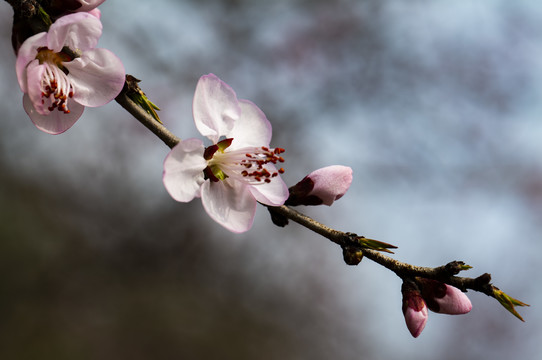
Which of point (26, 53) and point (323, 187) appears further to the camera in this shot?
point (323, 187)

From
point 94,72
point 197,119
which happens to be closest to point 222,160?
point 197,119

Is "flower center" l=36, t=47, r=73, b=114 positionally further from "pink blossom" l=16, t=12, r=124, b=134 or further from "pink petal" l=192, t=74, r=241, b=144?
"pink petal" l=192, t=74, r=241, b=144

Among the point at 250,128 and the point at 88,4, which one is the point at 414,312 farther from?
the point at 88,4

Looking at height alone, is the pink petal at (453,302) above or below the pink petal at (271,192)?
above

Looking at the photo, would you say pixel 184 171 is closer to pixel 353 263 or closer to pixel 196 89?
pixel 196 89

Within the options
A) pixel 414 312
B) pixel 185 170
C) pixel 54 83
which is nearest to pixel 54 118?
pixel 54 83

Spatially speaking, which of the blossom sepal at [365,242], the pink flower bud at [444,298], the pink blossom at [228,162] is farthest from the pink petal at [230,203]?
the pink flower bud at [444,298]

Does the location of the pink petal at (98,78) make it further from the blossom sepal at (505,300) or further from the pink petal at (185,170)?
the blossom sepal at (505,300)
